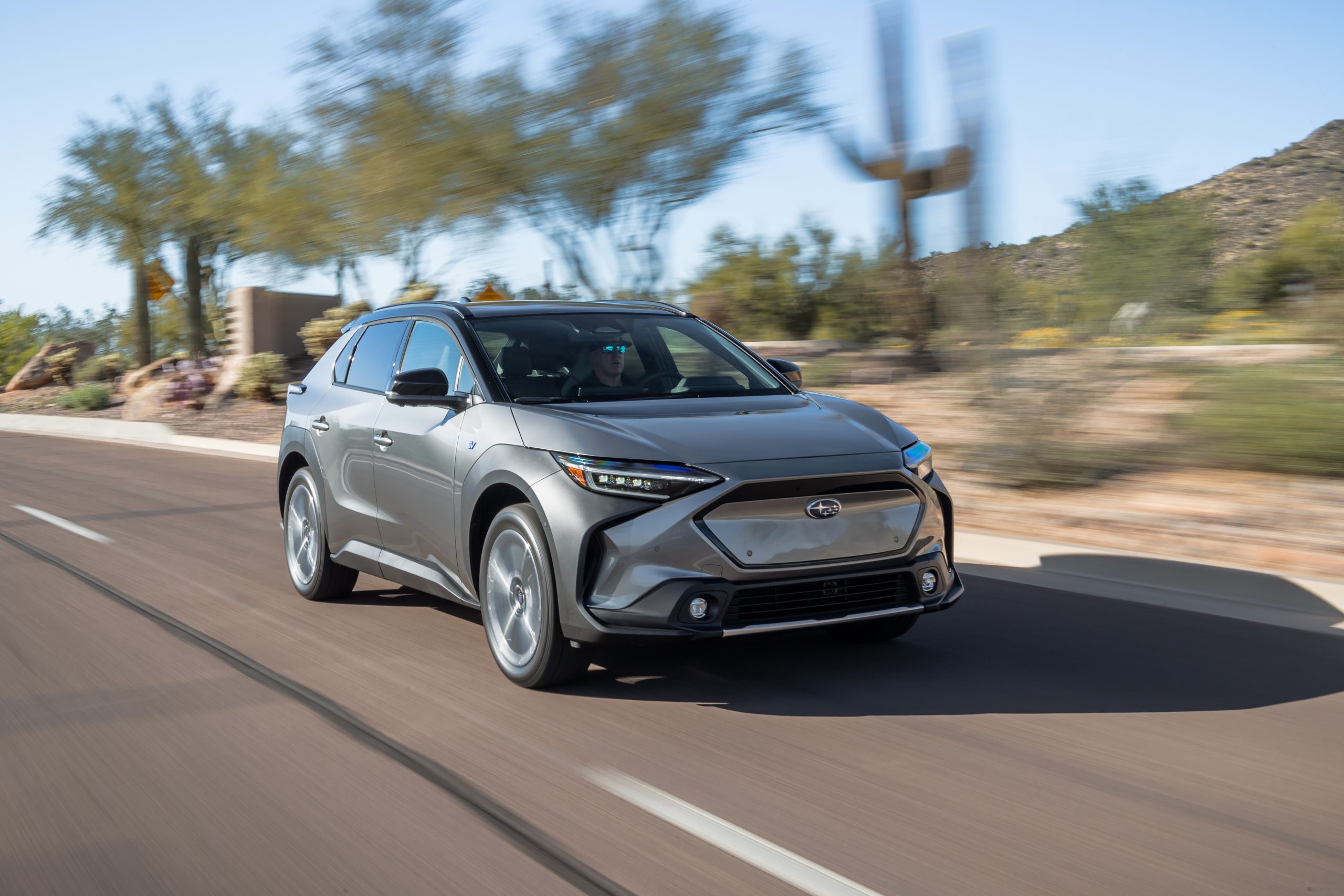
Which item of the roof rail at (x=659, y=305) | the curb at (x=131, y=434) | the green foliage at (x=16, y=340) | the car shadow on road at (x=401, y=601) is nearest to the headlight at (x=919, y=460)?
the roof rail at (x=659, y=305)

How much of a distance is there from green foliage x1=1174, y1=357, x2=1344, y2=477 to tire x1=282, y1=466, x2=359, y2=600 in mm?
6421

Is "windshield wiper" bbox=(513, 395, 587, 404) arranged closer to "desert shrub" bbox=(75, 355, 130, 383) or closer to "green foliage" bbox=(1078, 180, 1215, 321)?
"green foliage" bbox=(1078, 180, 1215, 321)

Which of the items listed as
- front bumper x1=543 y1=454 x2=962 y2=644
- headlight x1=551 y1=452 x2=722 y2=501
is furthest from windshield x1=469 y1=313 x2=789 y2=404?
front bumper x1=543 y1=454 x2=962 y2=644

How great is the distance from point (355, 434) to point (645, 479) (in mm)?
2572

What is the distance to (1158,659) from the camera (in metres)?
5.84

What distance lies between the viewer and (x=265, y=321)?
33500 mm

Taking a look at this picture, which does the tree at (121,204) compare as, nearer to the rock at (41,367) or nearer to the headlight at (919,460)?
the rock at (41,367)

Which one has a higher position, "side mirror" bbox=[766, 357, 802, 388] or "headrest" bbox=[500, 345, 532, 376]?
"headrest" bbox=[500, 345, 532, 376]

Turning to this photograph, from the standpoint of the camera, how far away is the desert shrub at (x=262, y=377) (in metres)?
28.6

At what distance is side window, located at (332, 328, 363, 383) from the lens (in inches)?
297

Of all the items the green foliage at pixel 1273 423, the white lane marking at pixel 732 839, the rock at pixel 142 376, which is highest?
the rock at pixel 142 376

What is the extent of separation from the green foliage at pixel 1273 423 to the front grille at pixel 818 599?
5.20 m

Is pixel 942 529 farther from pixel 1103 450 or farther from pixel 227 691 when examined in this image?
pixel 1103 450

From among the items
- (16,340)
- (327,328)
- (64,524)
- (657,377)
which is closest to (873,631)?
(657,377)
